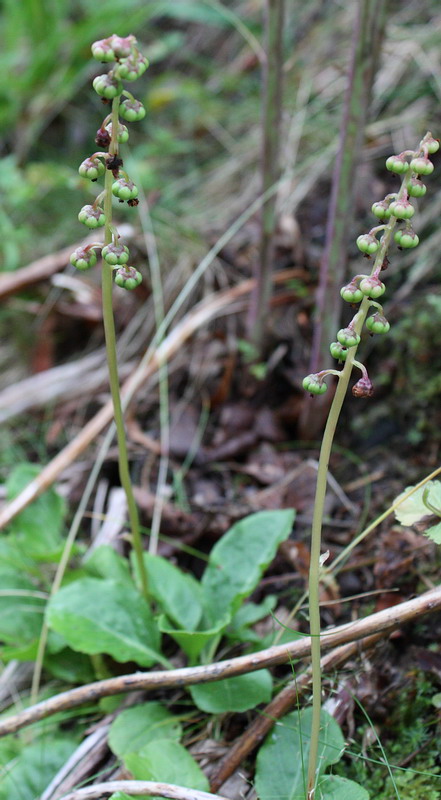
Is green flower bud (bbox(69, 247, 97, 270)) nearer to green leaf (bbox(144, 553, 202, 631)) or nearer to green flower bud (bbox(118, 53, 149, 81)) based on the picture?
green flower bud (bbox(118, 53, 149, 81))

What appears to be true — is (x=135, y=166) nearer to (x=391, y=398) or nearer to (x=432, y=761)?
(x=391, y=398)

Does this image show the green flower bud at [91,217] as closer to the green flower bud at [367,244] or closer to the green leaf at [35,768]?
the green flower bud at [367,244]

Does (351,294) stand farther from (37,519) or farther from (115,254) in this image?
(37,519)

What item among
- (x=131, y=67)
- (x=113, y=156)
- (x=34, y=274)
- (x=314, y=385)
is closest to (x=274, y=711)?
(x=314, y=385)

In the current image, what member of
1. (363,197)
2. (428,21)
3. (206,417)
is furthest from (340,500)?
(428,21)

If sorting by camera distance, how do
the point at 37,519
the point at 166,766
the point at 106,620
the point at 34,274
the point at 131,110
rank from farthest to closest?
the point at 34,274
the point at 37,519
the point at 106,620
the point at 166,766
the point at 131,110

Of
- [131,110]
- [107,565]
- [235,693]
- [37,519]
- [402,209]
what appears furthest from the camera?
[37,519]

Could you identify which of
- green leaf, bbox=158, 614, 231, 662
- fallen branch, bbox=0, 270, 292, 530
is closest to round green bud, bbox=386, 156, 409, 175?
green leaf, bbox=158, 614, 231, 662
